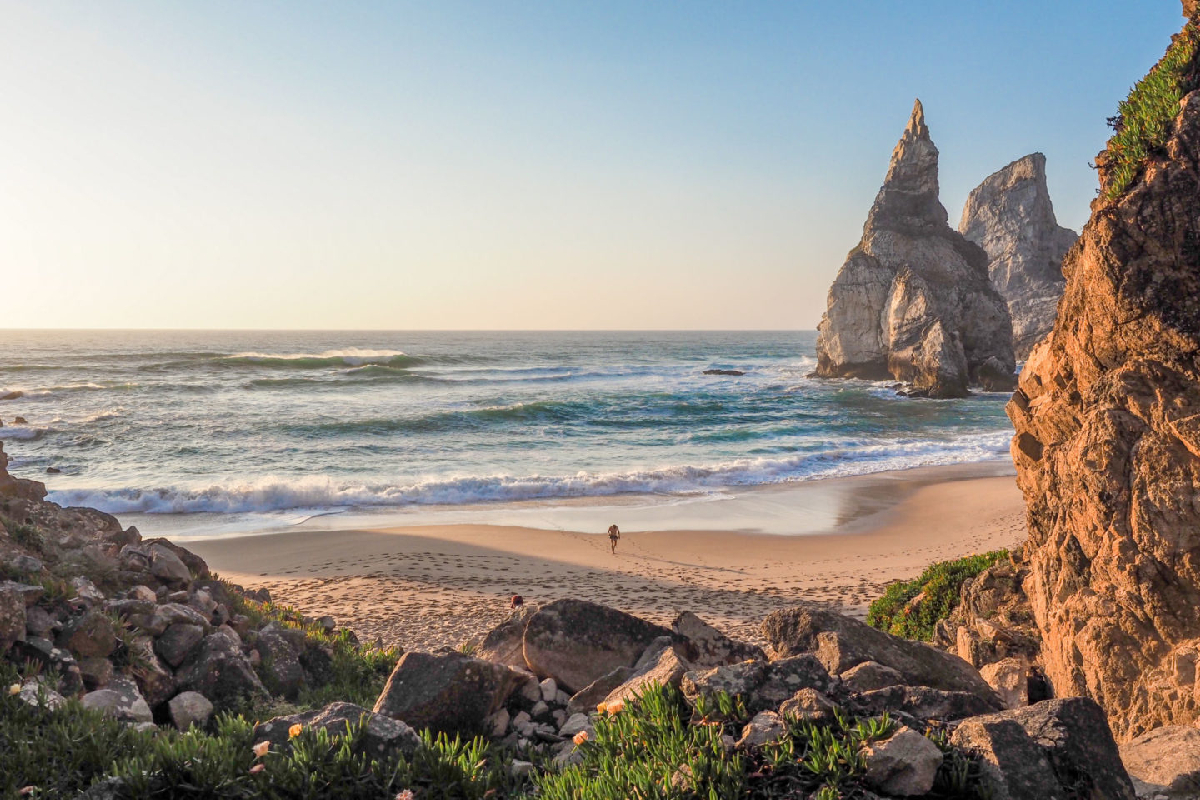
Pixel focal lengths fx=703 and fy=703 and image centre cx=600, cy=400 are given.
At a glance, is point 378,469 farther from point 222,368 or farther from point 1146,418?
point 222,368

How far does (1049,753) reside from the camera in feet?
10.3

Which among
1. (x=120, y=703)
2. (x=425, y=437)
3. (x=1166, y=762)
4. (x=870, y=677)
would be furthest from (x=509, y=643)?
(x=425, y=437)

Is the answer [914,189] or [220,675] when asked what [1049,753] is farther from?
[914,189]

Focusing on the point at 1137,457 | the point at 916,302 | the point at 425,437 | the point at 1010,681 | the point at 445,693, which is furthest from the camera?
the point at 916,302

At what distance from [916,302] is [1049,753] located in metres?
55.2

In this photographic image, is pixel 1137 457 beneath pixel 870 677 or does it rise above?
above

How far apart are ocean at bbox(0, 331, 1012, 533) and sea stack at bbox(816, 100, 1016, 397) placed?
9.73 ft

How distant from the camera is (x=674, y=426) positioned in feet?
124

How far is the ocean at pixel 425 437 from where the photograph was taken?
74.5 feet

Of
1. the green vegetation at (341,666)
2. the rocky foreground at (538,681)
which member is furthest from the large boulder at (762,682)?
the green vegetation at (341,666)

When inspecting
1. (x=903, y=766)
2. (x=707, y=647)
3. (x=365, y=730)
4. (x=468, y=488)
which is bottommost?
(x=468, y=488)

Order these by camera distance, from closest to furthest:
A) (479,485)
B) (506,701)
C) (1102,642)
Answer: (506,701) < (1102,642) < (479,485)

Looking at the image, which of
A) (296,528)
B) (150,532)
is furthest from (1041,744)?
(150,532)

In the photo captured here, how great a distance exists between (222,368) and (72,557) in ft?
208
